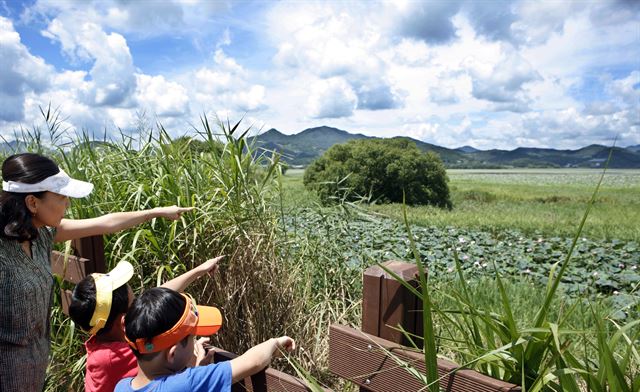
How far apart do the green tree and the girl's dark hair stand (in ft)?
52.2

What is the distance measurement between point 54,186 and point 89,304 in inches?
17.2

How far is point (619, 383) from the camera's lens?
1.15 metres

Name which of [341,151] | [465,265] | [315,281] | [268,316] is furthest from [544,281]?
[341,151]

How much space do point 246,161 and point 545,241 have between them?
7.68m

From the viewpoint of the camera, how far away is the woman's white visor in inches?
64.9

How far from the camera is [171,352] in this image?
1.47 meters

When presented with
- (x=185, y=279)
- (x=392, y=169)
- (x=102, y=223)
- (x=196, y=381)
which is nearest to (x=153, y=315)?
(x=196, y=381)

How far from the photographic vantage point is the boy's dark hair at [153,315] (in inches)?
55.9

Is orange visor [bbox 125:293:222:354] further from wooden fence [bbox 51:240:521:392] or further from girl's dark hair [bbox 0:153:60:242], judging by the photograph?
girl's dark hair [bbox 0:153:60:242]

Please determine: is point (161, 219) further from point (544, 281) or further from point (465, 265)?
point (544, 281)

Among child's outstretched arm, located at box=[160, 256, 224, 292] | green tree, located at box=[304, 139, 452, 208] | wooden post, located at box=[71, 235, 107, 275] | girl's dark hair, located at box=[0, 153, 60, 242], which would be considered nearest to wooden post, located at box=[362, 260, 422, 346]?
child's outstretched arm, located at box=[160, 256, 224, 292]

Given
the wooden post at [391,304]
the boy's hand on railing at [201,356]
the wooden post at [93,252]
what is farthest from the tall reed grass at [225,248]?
the wooden post at [391,304]

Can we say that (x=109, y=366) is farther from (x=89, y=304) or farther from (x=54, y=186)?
(x=54, y=186)

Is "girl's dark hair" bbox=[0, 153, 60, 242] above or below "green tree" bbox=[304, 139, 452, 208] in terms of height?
above
